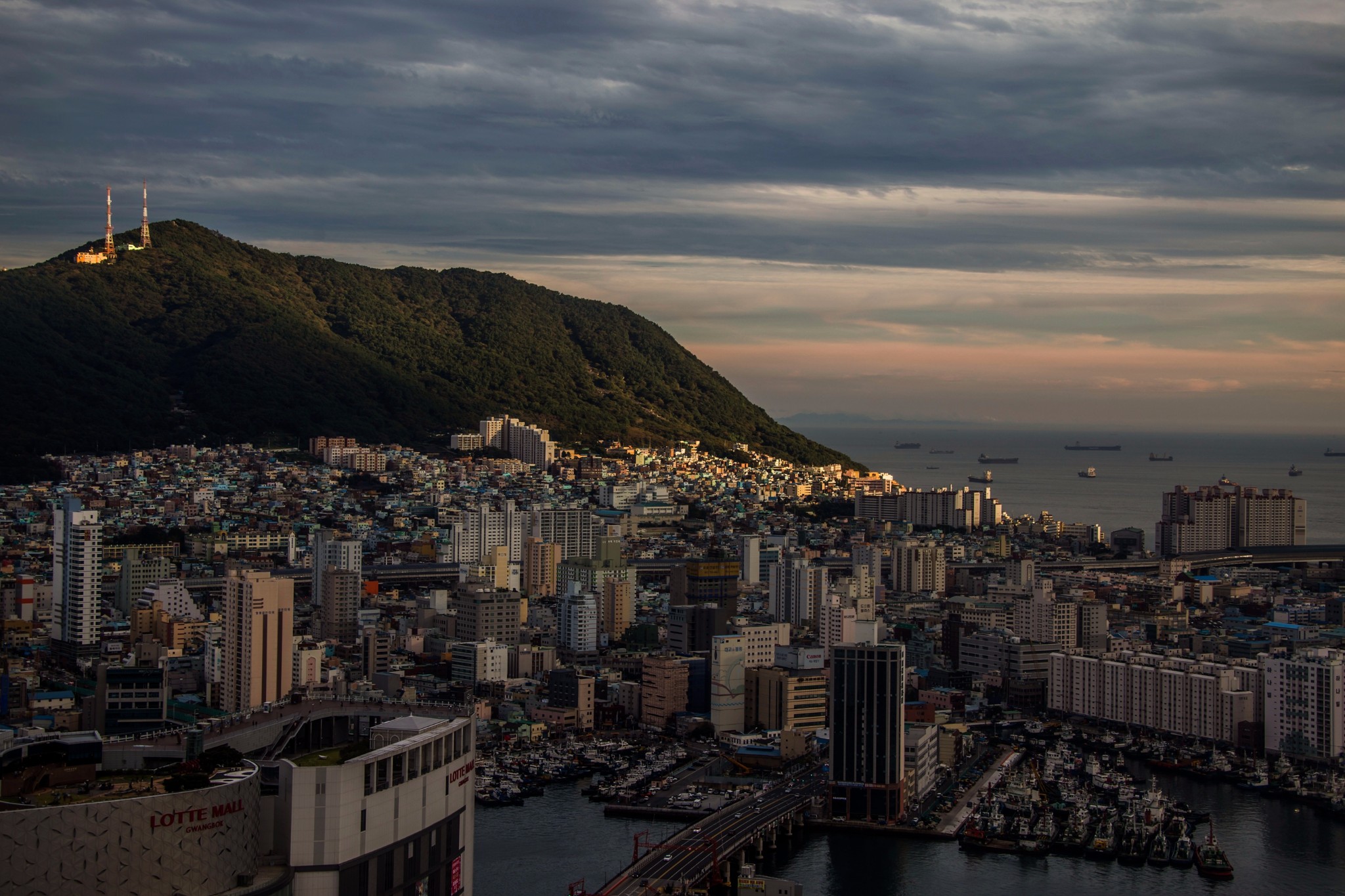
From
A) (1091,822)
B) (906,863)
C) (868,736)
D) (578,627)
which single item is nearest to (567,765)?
(868,736)

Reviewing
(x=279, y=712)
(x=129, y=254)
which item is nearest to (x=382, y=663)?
(x=279, y=712)

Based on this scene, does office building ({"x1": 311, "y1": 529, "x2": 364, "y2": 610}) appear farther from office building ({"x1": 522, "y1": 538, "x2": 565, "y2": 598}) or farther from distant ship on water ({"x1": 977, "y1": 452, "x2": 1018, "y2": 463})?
distant ship on water ({"x1": 977, "y1": 452, "x2": 1018, "y2": 463})

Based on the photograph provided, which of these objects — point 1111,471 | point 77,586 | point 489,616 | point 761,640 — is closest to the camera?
point 761,640

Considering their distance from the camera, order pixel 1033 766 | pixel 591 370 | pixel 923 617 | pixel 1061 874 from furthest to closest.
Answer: pixel 591 370
pixel 923 617
pixel 1033 766
pixel 1061 874

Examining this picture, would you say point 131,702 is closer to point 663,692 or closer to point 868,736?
point 663,692

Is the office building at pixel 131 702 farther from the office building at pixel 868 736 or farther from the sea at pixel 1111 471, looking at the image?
the sea at pixel 1111 471

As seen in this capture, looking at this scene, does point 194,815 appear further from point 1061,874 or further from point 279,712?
point 1061,874
